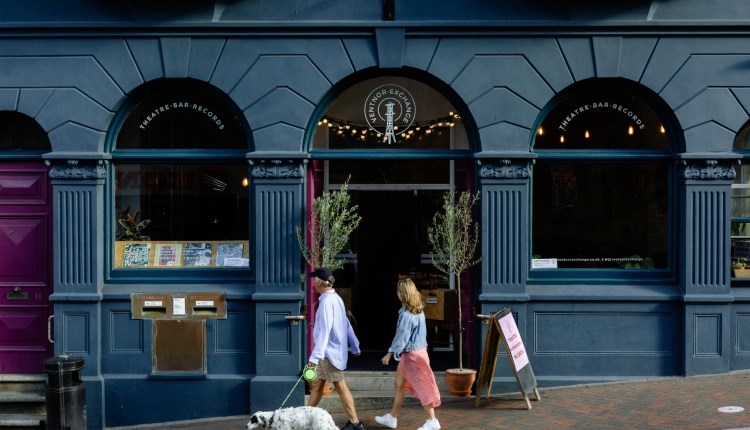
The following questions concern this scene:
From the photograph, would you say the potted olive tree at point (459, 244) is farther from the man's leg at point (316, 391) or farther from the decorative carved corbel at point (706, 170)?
the decorative carved corbel at point (706, 170)

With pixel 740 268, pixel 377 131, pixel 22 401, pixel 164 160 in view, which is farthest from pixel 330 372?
pixel 740 268

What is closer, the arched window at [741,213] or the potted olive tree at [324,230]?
the potted olive tree at [324,230]

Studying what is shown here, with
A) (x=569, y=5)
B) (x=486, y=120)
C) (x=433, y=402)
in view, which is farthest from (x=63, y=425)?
(x=569, y=5)

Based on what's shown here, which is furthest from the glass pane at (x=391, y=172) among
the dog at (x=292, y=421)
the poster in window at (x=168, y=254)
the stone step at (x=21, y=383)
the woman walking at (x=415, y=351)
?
the stone step at (x=21, y=383)

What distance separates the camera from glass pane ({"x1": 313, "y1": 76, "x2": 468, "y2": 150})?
11.8m

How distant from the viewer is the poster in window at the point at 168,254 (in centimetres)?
1178

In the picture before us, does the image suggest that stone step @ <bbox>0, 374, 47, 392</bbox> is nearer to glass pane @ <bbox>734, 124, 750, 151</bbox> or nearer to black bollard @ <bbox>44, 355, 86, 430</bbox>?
black bollard @ <bbox>44, 355, 86, 430</bbox>

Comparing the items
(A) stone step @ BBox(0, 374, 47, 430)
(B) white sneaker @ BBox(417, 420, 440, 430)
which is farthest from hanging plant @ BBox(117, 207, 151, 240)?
(B) white sneaker @ BBox(417, 420, 440, 430)

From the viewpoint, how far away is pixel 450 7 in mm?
11414

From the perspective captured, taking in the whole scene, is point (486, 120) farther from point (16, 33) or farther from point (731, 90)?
point (16, 33)

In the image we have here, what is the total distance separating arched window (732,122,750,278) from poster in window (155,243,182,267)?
734 cm

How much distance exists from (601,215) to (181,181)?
5.59 m

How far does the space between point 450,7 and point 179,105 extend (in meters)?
3.77

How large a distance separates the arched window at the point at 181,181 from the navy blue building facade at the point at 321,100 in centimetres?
31
